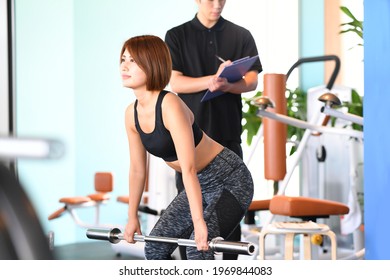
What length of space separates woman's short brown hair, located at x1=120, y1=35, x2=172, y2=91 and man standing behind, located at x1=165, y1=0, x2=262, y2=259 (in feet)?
1.75

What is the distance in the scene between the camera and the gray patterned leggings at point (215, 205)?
1873mm

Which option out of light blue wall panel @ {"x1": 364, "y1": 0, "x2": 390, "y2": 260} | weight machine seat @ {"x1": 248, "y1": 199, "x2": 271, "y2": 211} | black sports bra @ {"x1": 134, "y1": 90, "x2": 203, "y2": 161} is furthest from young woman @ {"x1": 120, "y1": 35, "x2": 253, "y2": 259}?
weight machine seat @ {"x1": 248, "y1": 199, "x2": 271, "y2": 211}

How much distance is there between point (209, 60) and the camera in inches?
101

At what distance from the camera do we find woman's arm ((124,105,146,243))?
1.96m

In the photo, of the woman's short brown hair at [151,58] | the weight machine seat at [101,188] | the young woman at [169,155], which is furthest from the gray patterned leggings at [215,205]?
the weight machine seat at [101,188]

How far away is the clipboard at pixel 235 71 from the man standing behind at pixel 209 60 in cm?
12

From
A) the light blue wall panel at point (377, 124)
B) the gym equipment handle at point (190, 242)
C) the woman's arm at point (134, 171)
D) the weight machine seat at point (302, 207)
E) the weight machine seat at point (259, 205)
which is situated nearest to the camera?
the gym equipment handle at point (190, 242)

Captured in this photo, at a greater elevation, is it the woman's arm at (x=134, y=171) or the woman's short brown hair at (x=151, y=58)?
the woman's short brown hair at (x=151, y=58)

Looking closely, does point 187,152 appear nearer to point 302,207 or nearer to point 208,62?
point 208,62

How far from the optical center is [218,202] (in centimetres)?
189

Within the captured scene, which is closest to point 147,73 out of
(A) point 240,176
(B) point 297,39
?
(A) point 240,176

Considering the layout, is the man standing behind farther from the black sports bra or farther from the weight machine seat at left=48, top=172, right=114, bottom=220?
the weight machine seat at left=48, top=172, right=114, bottom=220

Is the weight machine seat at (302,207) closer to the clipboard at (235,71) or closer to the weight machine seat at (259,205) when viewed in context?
the weight machine seat at (259,205)

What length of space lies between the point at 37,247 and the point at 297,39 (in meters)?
4.73
